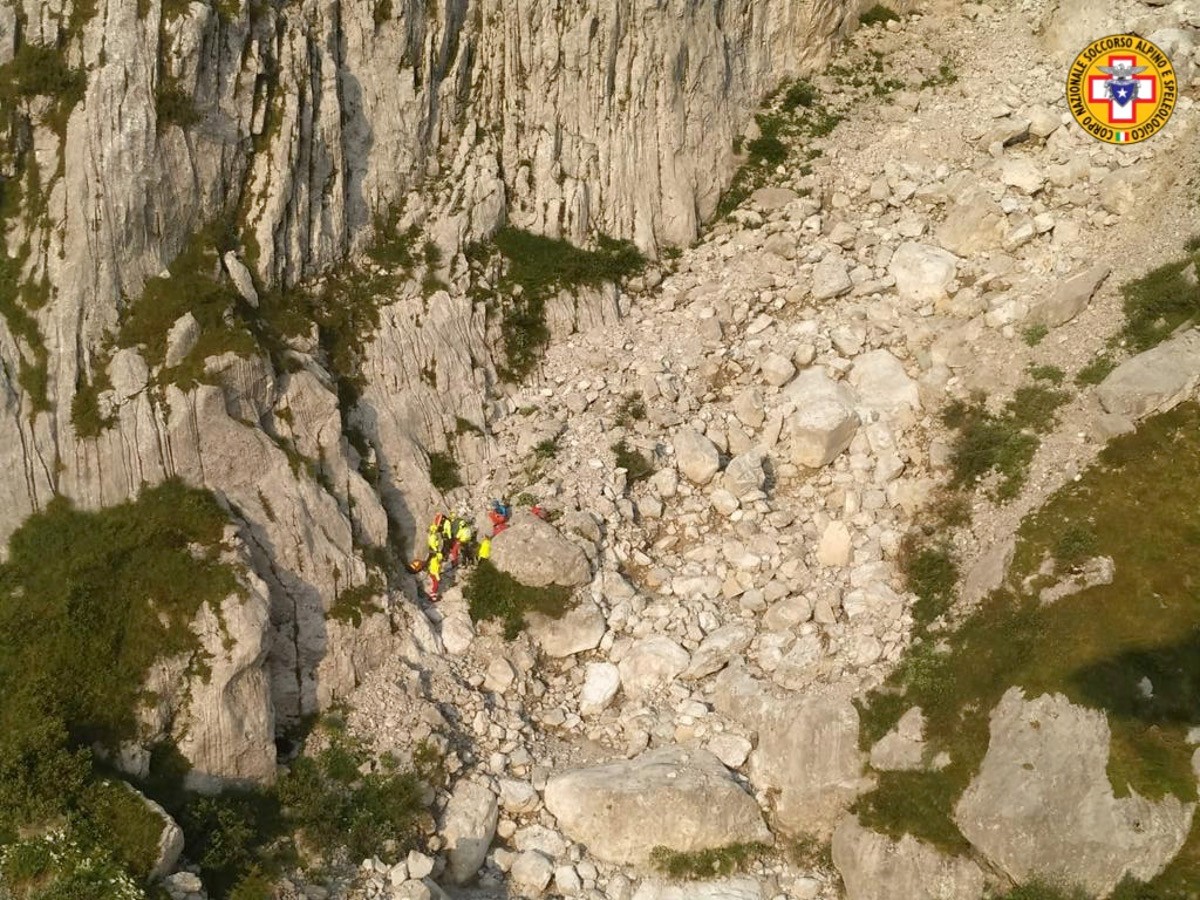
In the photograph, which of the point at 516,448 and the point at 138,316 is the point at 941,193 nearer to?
the point at 516,448

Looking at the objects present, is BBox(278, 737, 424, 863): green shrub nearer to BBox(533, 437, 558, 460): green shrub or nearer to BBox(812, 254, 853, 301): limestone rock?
BBox(533, 437, 558, 460): green shrub

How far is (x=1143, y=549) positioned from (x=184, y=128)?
23.4m

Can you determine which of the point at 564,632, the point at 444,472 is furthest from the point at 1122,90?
the point at 564,632

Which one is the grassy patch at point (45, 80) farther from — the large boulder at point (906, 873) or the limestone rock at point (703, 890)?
the large boulder at point (906, 873)

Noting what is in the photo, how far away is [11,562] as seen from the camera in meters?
18.7

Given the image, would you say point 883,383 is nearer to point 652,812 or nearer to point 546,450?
point 546,450

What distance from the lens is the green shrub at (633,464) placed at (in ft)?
81.9

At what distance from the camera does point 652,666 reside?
21.5 m

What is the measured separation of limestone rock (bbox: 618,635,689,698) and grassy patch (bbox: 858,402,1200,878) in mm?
4322

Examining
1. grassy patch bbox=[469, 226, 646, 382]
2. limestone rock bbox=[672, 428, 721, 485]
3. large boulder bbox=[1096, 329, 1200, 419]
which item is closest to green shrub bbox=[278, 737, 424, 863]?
limestone rock bbox=[672, 428, 721, 485]

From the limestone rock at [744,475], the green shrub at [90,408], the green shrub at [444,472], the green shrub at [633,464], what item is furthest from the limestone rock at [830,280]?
the green shrub at [90,408]

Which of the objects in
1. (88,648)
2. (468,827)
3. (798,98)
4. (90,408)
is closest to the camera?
(88,648)

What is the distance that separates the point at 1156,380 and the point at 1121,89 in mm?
14205

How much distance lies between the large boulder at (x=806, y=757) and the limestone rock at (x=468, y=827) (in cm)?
560
